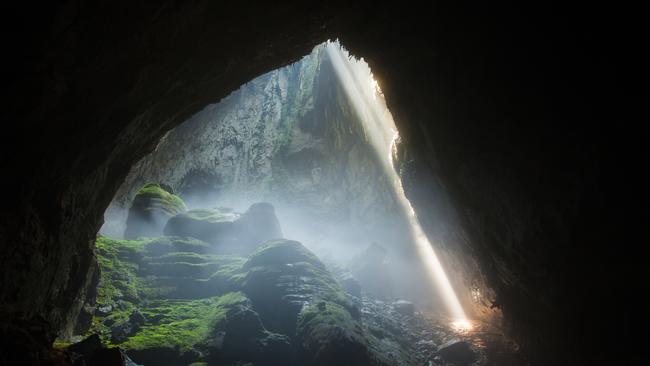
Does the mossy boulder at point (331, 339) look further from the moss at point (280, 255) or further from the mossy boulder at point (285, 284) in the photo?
the moss at point (280, 255)

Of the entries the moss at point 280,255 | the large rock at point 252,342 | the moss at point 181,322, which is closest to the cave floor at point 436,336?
the moss at point 280,255

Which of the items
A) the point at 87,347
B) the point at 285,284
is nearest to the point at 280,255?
the point at 285,284

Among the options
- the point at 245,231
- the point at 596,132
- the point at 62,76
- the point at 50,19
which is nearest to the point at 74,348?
the point at 62,76

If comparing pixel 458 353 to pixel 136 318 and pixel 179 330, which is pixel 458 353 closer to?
pixel 179 330

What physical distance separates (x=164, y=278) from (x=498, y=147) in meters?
16.7

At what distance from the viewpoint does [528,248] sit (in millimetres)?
8008

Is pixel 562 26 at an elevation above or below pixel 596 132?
above

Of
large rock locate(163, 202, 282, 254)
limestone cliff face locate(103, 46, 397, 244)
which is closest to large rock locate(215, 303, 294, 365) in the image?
large rock locate(163, 202, 282, 254)

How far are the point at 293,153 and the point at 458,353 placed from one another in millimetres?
39122

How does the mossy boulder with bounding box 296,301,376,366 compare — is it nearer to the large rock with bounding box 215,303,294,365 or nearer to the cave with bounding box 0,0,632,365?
the cave with bounding box 0,0,632,365

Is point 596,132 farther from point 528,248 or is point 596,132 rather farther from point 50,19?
point 50,19

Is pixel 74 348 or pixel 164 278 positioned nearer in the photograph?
pixel 74 348

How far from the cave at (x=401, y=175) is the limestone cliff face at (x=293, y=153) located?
80.3 feet

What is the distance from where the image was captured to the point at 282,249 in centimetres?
1975
